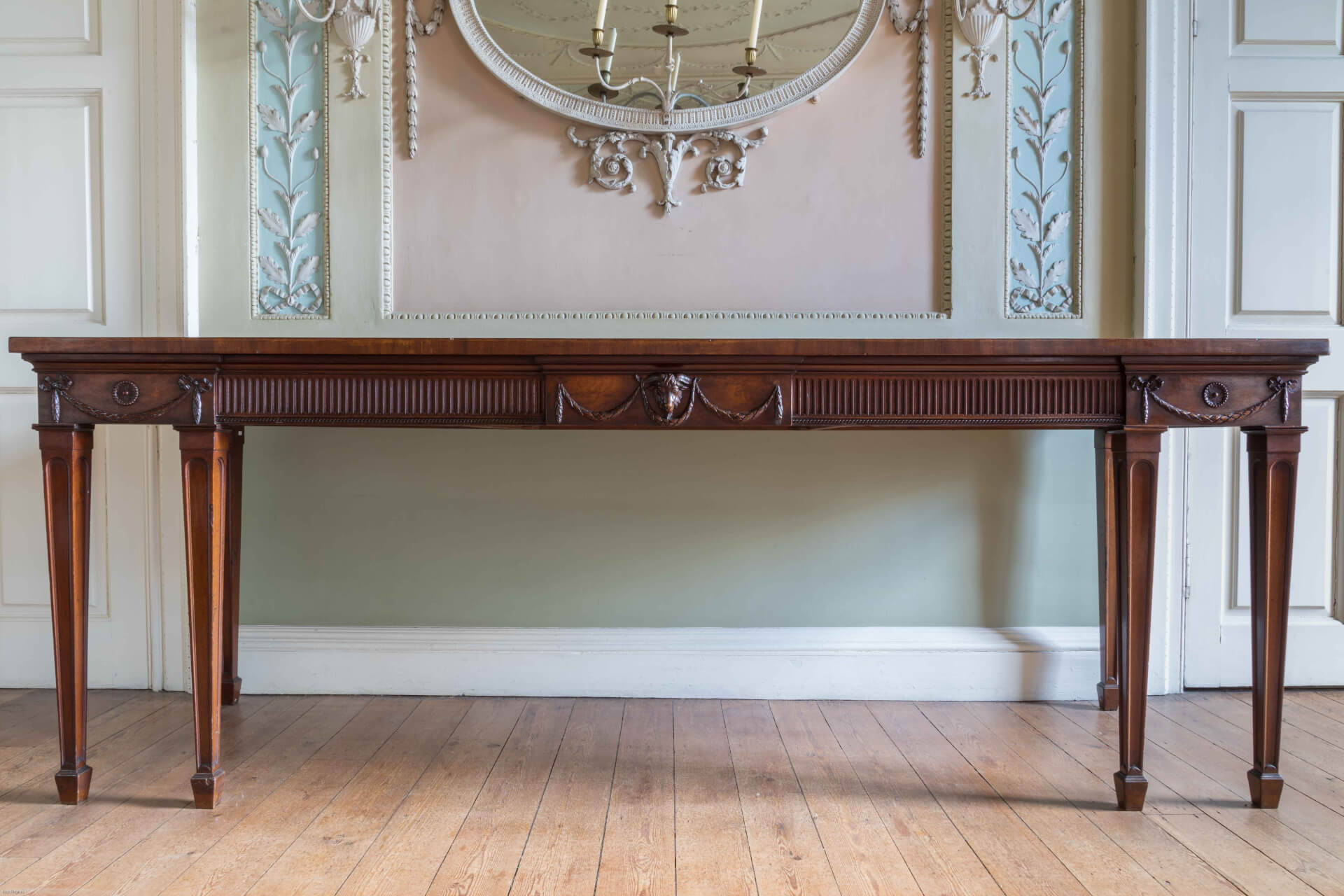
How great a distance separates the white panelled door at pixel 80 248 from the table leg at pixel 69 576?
0.68 meters

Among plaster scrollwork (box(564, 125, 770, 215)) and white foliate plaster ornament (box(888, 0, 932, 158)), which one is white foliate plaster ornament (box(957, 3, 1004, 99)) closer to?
white foliate plaster ornament (box(888, 0, 932, 158))

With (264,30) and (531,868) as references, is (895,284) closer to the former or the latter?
(531,868)

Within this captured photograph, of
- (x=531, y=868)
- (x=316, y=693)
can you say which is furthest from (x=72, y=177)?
(x=531, y=868)

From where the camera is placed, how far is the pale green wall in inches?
86.4

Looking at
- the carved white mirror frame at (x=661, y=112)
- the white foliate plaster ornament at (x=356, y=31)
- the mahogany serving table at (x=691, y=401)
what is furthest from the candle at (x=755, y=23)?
the mahogany serving table at (x=691, y=401)

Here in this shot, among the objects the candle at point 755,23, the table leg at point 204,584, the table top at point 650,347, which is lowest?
the table leg at point 204,584

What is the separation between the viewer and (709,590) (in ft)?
7.20

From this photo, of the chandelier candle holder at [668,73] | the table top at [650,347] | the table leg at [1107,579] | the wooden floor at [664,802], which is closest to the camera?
the wooden floor at [664,802]

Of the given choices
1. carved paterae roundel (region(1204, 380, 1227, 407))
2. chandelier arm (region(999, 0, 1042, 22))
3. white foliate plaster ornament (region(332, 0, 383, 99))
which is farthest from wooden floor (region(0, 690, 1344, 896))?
chandelier arm (region(999, 0, 1042, 22))

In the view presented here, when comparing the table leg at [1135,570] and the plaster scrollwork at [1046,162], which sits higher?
the plaster scrollwork at [1046,162]

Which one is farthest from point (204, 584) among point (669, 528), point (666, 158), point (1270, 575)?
point (1270, 575)

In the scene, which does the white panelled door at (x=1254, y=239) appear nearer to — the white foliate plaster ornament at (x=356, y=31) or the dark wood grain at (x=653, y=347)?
the dark wood grain at (x=653, y=347)

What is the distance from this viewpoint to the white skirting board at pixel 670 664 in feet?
7.06

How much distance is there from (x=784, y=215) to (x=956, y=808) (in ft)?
4.56
